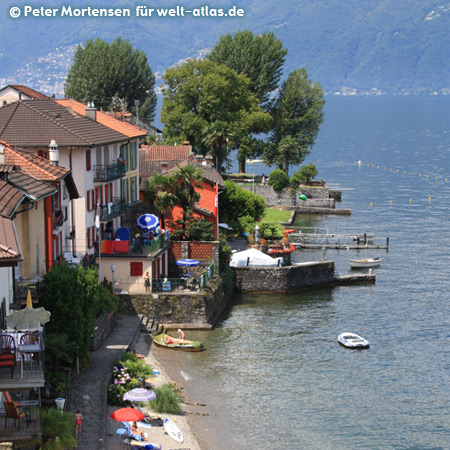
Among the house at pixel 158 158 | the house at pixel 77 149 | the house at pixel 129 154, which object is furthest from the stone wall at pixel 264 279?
the house at pixel 77 149

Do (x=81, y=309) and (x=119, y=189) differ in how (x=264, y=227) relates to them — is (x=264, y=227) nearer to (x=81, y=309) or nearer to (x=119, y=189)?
(x=119, y=189)

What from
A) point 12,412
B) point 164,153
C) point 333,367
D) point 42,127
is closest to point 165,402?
point 333,367

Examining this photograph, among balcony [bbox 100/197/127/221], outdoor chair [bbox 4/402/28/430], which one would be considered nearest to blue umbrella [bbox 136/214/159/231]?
balcony [bbox 100/197/127/221]

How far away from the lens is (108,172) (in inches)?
2117

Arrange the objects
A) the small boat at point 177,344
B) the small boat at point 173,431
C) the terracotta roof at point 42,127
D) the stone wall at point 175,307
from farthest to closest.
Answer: the stone wall at point 175,307 → the terracotta roof at point 42,127 → the small boat at point 177,344 → the small boat at point 173,431

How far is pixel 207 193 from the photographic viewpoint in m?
65.5

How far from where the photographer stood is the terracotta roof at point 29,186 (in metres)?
31.7

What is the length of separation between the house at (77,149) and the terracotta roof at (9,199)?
14860 mm

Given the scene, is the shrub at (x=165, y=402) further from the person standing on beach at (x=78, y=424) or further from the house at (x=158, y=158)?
the house at (x=158, y=158)

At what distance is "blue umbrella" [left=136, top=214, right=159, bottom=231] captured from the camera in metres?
57.3

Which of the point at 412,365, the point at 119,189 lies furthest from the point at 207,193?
the point at 412,365

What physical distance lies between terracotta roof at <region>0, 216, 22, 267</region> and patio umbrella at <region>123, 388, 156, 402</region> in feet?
48.8

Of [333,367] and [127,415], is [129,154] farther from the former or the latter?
[127,415]

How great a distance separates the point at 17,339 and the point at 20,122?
25.7 m
